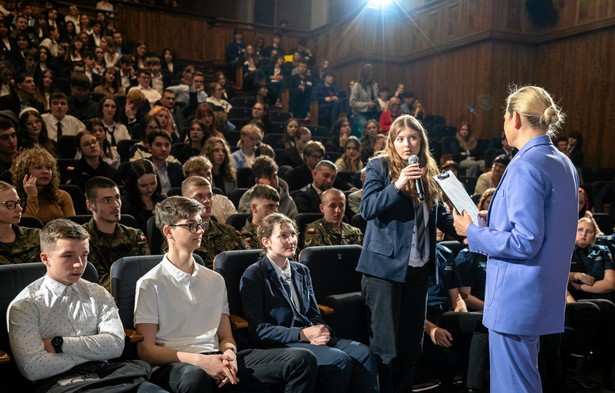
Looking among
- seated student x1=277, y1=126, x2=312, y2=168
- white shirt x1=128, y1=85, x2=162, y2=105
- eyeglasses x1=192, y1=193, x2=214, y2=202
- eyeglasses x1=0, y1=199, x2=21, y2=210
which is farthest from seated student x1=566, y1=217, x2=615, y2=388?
white shirt x1=128, y1=85, x2=162, y2=105

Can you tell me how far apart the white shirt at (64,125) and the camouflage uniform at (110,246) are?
254 centimetres

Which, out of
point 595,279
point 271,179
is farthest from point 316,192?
point 595,279

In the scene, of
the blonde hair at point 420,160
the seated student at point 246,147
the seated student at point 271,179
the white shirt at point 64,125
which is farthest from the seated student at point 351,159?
the blonde hair at point 420,160

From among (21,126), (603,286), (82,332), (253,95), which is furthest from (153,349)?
(253,95)

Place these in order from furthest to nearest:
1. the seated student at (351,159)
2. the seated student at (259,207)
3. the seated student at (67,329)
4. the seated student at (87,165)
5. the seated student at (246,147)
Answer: the seated student at (351,159) → the seated student at (246,147) → the seated student at (87,165) → the seated student at (259,207) → the seated student at (67,329)

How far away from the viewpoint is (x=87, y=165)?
402 centimetres

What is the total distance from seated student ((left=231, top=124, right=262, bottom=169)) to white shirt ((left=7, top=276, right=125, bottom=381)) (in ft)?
9.69

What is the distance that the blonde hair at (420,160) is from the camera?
2240 millimetres

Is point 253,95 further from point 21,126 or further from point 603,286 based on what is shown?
point 603,286

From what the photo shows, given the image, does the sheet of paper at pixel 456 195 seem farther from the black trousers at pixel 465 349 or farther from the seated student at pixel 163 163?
the seated student at pixel 163 163

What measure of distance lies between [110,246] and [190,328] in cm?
74

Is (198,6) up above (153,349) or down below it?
above

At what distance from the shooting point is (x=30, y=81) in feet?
17.3

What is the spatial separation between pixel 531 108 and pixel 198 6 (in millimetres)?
12412
